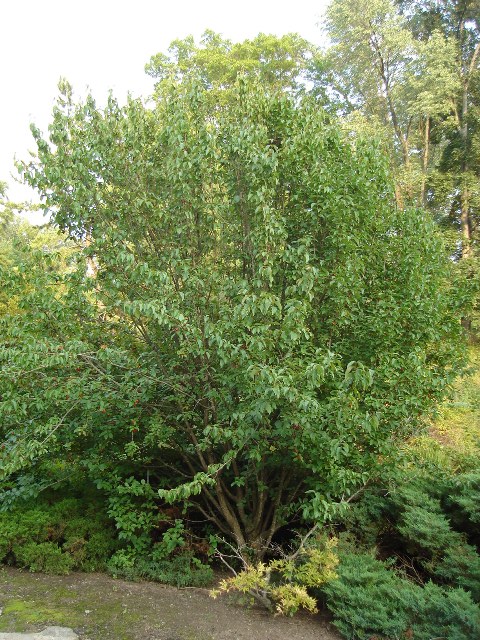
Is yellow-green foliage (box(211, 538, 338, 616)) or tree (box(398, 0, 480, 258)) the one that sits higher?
tree (box(398, 0, 480, 258))

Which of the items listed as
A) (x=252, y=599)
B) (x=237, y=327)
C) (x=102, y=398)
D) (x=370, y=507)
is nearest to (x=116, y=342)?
(x=102, y=398)

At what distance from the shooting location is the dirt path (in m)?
3.75

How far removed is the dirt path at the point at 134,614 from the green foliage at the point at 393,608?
283 mm

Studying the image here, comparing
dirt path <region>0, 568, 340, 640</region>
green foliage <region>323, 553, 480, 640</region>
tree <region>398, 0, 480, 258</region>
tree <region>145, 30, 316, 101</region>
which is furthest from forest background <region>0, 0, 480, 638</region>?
tree <region>145, 30, 316, 101</region>

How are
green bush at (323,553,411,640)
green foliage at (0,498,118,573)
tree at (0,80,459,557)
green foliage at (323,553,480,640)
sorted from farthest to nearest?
green foliage at (0,498,118,573), tree at (0,80,459,557), green bush at (323,553,411,640), green foliage at (323,553,480,640)

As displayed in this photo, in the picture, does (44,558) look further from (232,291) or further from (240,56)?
(240,56)

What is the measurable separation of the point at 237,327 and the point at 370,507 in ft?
8.06

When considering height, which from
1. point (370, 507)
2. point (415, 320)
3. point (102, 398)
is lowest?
point (370, 507)

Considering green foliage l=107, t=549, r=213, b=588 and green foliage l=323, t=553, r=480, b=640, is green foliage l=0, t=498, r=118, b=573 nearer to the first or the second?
green foliage l=107, t=549, r=213, b=588

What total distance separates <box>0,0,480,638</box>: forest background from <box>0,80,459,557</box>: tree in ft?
0.08

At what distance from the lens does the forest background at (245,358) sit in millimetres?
3752

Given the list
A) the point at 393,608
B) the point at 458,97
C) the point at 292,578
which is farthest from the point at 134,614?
the point at 458,97

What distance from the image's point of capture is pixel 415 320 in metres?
4.26

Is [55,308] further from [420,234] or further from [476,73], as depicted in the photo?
[476,73]
